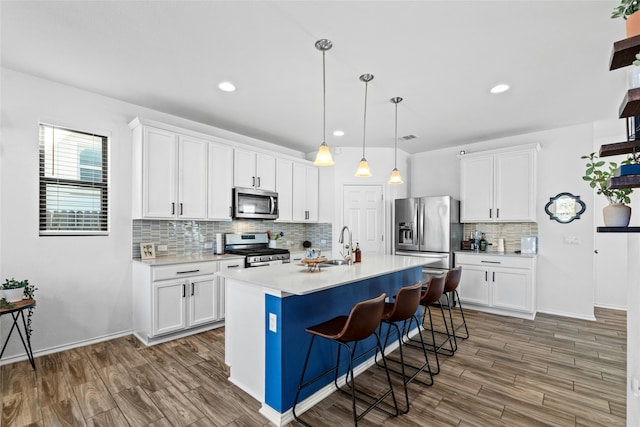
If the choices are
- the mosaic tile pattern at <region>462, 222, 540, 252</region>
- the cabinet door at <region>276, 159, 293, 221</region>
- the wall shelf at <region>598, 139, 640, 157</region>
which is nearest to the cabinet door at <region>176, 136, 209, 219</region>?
the cabinet door at <region>276, 159, 293, 221</region>

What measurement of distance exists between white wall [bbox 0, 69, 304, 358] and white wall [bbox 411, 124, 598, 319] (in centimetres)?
567

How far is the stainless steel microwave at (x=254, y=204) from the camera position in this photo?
430cm

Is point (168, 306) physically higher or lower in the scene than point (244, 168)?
lower

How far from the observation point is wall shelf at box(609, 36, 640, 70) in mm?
1071

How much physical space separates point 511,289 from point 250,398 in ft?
12.8

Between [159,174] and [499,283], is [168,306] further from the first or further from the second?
[499,283]

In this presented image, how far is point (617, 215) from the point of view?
1.47m

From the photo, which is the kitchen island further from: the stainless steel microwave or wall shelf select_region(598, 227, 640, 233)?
the stainless steel microwave

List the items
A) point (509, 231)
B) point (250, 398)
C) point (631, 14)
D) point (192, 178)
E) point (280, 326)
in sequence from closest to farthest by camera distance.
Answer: point (631, 14)
point (280, 326)
point (250, 398)
point (192, 178)
point (509, 231)

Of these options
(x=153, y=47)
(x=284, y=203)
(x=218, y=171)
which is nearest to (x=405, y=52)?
(x=153, y=47)

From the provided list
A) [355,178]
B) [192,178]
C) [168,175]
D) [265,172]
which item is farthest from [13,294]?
[355,178]

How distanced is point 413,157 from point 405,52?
12.1 ft

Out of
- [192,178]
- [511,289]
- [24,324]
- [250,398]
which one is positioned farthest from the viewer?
[511,289]

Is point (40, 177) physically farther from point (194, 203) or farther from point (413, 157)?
point (413, 157)
